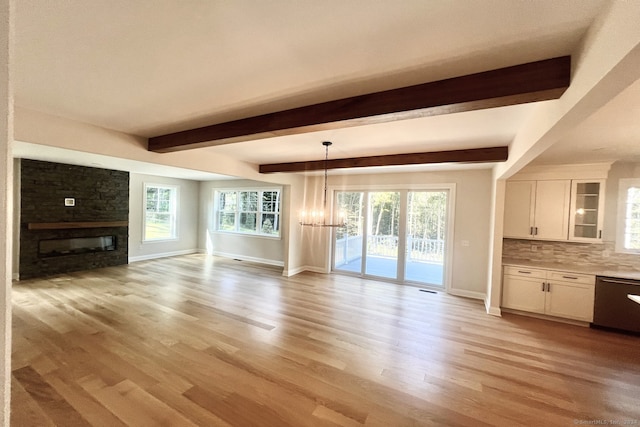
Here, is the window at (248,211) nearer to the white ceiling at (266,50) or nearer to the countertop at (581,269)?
the white ceiling at (266,50)

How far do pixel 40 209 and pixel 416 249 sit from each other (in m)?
7.89

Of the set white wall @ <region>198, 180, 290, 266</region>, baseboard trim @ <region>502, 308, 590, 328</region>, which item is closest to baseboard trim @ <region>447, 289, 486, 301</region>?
baseboard trim @ <region>502, 308, 590, 328</region>

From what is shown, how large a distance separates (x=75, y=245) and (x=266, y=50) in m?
7.07

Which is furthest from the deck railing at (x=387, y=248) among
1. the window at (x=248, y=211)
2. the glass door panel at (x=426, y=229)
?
the window at (x=248, y=211)

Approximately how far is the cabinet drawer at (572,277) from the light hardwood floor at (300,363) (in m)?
0.67

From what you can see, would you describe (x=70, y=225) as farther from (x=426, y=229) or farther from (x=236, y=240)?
(x=426, y=229)

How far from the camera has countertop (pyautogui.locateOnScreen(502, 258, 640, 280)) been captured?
3.66 meters

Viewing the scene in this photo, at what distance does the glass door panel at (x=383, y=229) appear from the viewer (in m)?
5.86

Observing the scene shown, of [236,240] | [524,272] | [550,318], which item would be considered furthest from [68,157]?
[550,318]

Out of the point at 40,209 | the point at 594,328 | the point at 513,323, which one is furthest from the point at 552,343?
the point at 40,209

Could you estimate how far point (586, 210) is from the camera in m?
4.12

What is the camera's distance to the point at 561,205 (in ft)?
13.8

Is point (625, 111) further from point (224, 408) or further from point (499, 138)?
point (224, 408)

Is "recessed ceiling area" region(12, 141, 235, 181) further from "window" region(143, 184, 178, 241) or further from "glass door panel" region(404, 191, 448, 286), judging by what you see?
"glass door panel" region(404, 191, 448, 286)
